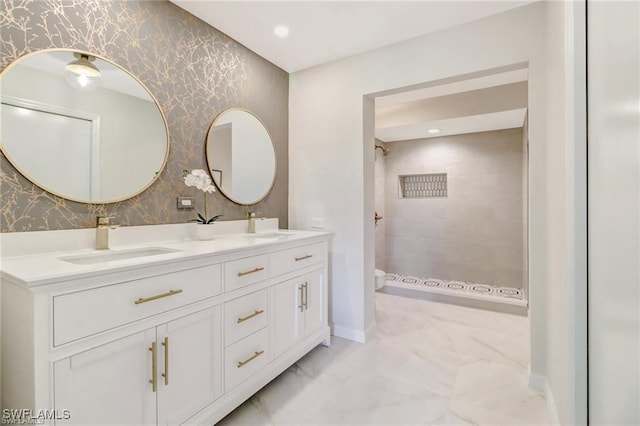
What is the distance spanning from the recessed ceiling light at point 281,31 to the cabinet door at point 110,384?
2143 mm

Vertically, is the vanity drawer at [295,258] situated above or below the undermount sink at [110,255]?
below

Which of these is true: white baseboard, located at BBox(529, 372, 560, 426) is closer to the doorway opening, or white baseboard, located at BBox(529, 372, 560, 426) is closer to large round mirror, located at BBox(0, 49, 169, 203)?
the doorway opening

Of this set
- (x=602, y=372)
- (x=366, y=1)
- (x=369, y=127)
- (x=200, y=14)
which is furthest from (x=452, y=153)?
(x=602, y=372)

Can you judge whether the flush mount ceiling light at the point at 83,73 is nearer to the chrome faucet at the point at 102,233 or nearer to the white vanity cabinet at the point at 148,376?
the chrome faucet at the point at 102,233

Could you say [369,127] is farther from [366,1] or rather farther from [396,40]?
[366,1]

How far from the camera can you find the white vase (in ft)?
6.61

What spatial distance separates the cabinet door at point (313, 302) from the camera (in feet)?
7.34

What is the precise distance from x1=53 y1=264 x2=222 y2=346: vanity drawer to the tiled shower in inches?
120

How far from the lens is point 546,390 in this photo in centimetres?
182

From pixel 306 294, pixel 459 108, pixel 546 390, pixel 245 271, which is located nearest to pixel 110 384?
pixel 245 271

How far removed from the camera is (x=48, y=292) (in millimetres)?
983

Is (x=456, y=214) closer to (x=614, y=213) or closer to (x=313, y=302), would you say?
(x=313, y=302)

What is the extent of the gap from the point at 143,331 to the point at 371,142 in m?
2.19

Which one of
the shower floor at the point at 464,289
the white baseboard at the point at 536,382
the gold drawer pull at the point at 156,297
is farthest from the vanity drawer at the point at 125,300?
the shower floor at the point at 464,289
